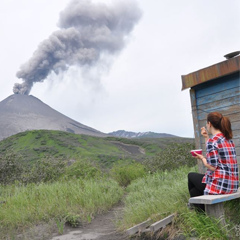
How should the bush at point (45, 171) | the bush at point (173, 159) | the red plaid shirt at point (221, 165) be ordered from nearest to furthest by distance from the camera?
the red plaid shirt at point (221, 165)
the bush at point (45, 171)
the bush at point (173, 159)

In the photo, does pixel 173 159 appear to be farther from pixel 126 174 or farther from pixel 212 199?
pixel 212 199

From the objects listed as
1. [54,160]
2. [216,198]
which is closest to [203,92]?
[216,198]

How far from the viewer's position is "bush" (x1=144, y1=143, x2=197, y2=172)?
40.0 feet

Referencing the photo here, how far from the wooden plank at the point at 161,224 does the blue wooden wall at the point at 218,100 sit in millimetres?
2223

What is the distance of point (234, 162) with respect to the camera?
3.41 meters

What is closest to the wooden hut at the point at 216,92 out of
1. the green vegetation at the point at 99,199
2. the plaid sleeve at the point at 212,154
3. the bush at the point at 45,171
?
the green vegetation at the point at 99,199

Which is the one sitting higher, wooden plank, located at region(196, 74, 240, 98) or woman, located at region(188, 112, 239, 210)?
wooden plank, located at region(196, 74, 240, 98)

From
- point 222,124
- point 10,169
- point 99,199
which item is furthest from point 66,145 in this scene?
point 222,124

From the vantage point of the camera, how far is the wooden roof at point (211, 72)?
17.4 feet

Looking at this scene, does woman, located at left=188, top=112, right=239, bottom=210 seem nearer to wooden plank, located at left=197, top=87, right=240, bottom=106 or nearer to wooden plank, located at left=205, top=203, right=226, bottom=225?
wooden plank, located at left=205, top=203, right=226, bottom=225

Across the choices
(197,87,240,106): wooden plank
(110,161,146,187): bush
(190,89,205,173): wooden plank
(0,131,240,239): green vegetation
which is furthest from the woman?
(110,161,146,187): bush

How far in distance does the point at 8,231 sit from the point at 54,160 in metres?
7.48

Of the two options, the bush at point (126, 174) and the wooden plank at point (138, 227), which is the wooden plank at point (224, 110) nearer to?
the wooden plank at point (138, 227)

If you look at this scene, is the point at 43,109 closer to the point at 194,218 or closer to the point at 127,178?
the point at 127,178
